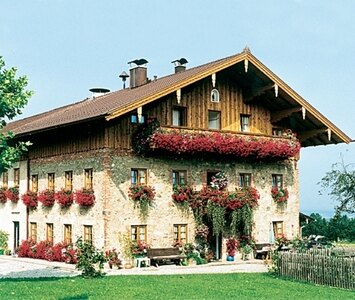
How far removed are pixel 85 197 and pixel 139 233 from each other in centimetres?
256

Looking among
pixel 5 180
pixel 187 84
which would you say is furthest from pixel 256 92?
pixel 5 180

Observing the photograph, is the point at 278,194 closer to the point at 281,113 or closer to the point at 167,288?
the point at 281,113

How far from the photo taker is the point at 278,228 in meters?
29.7

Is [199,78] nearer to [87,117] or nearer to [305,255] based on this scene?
[87,117]

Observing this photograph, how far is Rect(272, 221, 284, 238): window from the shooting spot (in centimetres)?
2952

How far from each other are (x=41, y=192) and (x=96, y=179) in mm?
4591

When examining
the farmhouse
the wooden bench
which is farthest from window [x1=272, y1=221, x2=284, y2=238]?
the wooden bench

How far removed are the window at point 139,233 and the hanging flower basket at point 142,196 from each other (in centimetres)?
44

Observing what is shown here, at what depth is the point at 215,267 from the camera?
2489 cm

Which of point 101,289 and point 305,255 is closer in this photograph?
point 101,289

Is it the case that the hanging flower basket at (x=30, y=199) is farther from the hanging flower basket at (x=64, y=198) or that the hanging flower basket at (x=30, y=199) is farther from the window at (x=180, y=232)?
the window at (x=180, y=232)

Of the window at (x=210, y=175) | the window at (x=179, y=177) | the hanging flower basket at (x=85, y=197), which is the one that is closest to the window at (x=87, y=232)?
the hanging flower basket at (x=85, y=197)

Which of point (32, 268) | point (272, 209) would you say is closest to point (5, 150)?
point (32, 268)

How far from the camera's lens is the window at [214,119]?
92.0 ft
